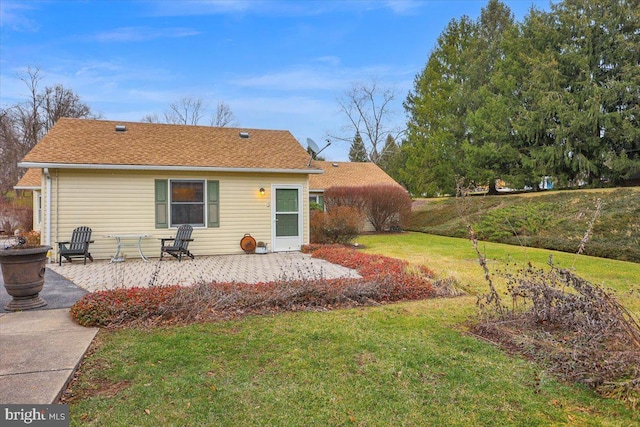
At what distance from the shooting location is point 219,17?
12031 millimetres

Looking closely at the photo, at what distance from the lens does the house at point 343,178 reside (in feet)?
57.1

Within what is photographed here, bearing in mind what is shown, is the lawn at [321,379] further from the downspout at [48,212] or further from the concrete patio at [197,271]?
the downspout at [48,212]

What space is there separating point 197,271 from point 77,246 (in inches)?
131

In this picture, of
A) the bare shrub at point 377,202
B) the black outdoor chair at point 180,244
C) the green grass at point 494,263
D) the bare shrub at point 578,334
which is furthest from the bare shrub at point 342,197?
the bare shrub at point 578,334

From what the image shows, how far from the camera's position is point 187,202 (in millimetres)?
10359

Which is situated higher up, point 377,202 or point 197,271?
point 377,202

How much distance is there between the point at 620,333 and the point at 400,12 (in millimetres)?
11402

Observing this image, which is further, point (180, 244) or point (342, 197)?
point (342, 197)

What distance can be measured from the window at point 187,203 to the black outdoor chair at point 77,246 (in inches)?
64.3

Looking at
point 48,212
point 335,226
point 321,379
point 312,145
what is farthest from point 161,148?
point 321,379

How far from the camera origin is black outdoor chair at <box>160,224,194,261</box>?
9273 mm

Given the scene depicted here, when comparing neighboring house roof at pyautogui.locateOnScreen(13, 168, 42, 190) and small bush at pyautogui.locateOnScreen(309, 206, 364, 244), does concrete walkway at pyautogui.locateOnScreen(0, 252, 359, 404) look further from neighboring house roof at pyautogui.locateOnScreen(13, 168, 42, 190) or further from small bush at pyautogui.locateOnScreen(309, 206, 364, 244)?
neighboring house roof at pyautogui.locateOnScreen(13, 168, 42, 190)

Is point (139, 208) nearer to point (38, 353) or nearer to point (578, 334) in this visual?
point (38, 353)

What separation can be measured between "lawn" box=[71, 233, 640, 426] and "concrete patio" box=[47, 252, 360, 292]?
2082 millimetres
